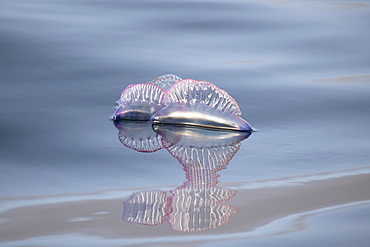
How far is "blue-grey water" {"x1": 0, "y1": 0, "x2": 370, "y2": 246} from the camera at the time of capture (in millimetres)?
1342

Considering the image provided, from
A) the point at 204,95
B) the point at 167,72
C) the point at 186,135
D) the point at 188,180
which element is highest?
the point at 167,72

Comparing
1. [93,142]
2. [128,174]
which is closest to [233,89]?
[93,142]

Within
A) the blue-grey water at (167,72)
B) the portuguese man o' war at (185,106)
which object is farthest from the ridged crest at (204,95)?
the blue-grey water at (167,72)

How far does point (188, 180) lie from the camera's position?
1257mm

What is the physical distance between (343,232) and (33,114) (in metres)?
1.01

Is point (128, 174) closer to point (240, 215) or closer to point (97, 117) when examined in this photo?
point (240, 215)

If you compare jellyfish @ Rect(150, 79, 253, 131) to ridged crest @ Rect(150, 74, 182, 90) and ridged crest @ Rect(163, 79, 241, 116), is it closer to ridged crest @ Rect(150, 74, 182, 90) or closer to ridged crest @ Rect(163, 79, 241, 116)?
ridged crest @ Rect(163, 79, 241, 116)

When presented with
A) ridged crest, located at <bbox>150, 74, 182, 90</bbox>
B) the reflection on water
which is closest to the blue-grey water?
the reflection on water

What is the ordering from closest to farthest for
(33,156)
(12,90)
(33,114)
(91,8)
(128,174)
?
1. (128,174)
2. (33,156)
3. (33,114)
4. (12,90)
5. (91,8)

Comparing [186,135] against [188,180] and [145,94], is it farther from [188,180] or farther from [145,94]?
[188,180]

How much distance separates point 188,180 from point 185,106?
393mm

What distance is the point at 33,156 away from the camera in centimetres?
139

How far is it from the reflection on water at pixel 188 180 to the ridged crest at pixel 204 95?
7cm

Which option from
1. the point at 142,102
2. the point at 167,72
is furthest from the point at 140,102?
the point at 167,72
